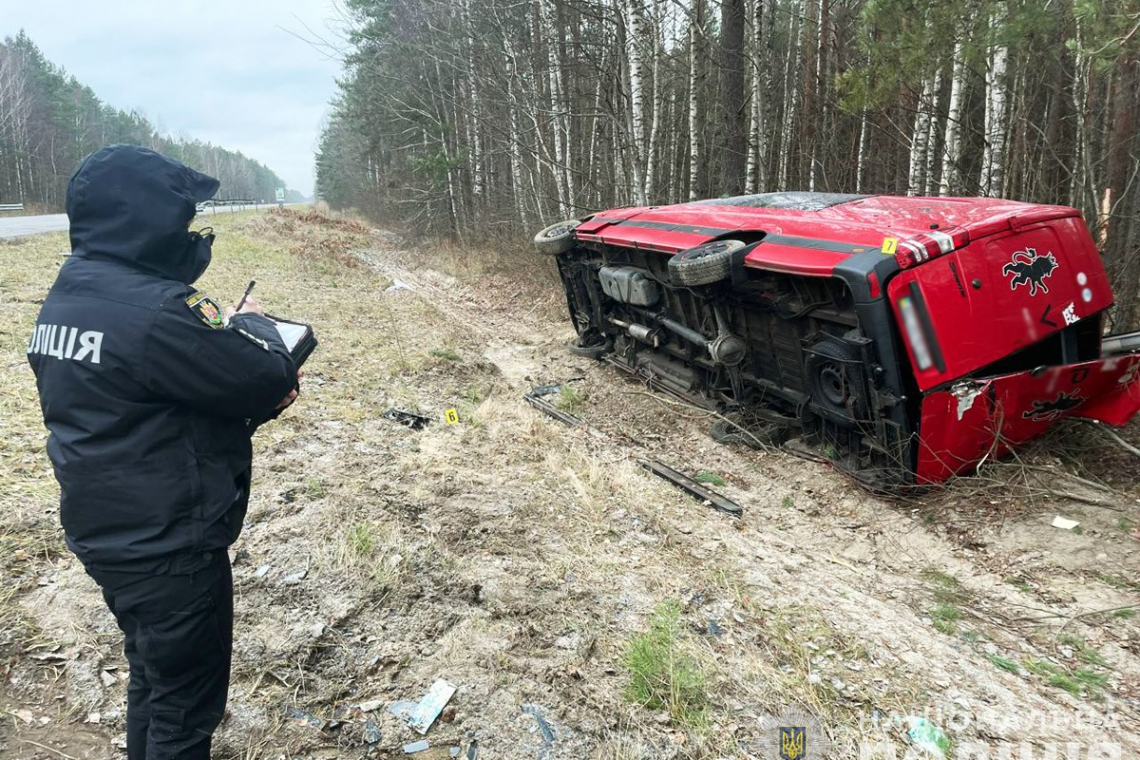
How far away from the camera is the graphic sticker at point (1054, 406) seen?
4344mm

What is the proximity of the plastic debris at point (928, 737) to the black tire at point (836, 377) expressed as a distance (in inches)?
85.6

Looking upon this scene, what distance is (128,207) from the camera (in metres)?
1.81

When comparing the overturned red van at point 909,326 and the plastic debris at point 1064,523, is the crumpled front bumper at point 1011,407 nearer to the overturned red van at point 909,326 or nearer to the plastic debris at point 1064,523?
the overturned red van at point 909,326

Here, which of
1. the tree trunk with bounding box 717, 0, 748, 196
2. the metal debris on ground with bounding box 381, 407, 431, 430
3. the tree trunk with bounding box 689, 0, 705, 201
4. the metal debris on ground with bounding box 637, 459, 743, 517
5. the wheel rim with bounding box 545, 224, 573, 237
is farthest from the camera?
the tree trunk with bounding box 689, 0, 705, 201

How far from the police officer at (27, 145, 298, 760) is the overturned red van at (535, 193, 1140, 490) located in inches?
134

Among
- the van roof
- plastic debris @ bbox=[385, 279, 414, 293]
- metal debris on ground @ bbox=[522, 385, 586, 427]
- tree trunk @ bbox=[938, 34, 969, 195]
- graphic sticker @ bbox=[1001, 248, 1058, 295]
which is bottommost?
metal debris on ground @ bbox=[522, 385, 586, 427]

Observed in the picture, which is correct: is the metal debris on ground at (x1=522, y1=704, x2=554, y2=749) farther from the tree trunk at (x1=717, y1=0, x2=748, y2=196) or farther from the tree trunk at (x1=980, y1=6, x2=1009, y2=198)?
the tree trunk at (x1=717, y1=0, x2=748, y2=196)

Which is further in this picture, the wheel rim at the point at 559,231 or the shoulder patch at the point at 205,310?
the wheel rim at the point at 559,231

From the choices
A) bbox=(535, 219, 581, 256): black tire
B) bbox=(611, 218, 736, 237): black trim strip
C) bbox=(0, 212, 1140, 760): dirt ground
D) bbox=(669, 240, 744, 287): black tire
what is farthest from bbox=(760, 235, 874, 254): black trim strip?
bbox=(535, 219, 581, 256): black tire

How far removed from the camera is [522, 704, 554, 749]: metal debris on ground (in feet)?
8.07

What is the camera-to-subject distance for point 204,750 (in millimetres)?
2020

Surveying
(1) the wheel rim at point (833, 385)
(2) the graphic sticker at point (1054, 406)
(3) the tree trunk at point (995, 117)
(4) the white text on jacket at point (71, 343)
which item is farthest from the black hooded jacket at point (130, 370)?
(3) the tree trunk at point (995, 117)

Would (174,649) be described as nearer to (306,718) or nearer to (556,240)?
(306,718)

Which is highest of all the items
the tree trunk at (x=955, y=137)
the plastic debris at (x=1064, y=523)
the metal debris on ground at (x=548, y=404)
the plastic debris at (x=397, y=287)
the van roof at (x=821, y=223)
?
the tree trunk at (x=955, y=137)
